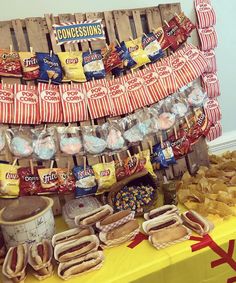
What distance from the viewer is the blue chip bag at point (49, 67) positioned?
1.46 meters

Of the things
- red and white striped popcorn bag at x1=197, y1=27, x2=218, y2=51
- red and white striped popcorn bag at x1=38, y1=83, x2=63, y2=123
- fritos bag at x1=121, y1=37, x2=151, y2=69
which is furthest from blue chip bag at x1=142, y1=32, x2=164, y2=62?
red and white striped popcorn bag at x1=38, y1=83, x2=63, y2=123

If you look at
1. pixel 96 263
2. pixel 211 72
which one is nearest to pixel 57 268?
pixel 96 263

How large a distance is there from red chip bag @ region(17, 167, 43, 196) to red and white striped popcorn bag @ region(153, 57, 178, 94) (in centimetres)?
75

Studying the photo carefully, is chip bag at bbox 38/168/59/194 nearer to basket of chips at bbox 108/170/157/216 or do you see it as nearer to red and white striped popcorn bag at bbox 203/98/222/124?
basket of chips at bbox 108/170/157/216

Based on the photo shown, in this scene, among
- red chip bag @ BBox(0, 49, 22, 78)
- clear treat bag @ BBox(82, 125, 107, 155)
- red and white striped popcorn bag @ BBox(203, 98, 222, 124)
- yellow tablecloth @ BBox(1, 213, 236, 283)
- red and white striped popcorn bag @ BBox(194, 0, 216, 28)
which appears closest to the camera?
yellow tablecloth @ BBox(1, 213, 236, 283)

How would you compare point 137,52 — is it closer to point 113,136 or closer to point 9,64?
point 113,136

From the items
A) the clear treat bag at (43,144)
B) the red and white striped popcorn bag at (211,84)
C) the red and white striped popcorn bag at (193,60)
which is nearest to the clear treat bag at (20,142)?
the clear treat bag at (43,144)

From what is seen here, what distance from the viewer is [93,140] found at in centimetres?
153

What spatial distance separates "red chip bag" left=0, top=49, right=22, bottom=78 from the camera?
1.41 m

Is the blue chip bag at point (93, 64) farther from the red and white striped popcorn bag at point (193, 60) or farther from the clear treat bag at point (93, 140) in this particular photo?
the red and white striped popcorn bag at point (193, 60)

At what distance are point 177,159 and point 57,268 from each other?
86 centimetres

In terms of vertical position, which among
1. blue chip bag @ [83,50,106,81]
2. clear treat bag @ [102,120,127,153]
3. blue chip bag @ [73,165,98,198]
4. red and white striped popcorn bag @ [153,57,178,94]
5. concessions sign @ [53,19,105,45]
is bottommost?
blue chip bag @ [73,165,98,198]

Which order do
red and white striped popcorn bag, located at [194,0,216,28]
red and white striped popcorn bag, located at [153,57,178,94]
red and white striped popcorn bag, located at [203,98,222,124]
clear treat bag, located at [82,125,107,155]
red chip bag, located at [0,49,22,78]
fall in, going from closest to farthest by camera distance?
red chip bag, located at [0,49,22,78] < clear treat bag, located at [82,125,107,155] < red and white striped popcorn bag, located at [153,57,178,94] < red and white striped popcorn bag, located at [194,0,216,28] < red and white striped popcorn bag, located at [203,98,222,124]

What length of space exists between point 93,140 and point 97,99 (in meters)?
0.19
